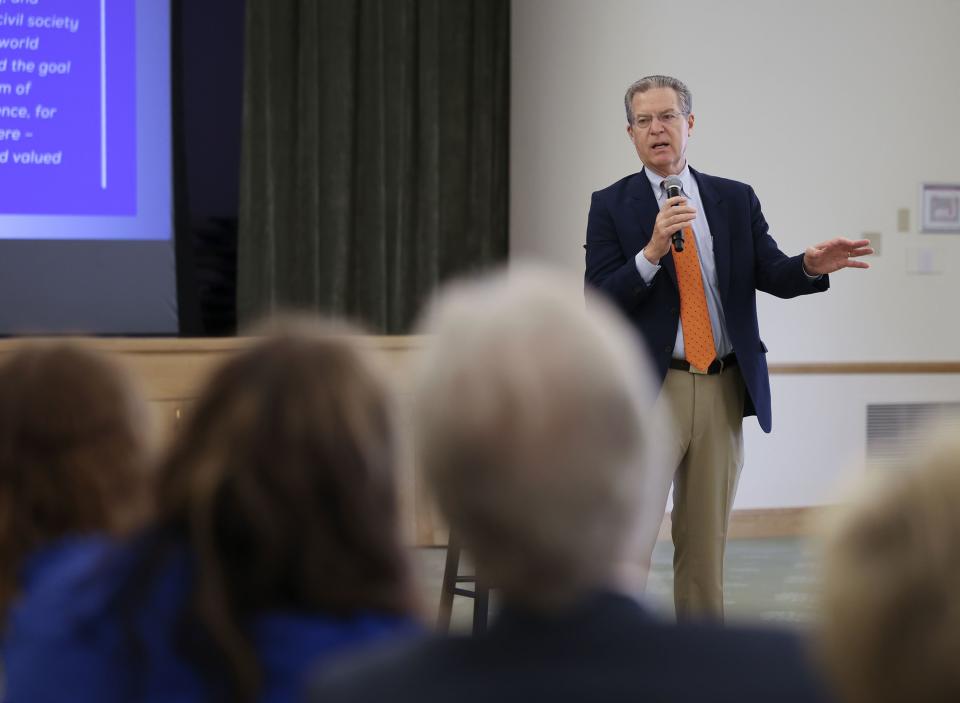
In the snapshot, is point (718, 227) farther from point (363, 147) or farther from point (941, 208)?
point (941, 208)

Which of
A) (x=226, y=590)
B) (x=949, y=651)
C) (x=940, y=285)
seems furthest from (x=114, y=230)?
(x=949, y=651)

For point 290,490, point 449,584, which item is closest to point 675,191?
point 449,584

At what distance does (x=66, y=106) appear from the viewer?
4641 mm

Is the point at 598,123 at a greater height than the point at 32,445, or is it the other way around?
the point at 598,123

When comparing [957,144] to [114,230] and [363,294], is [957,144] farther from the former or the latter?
[114,230]

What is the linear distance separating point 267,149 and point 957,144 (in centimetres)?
311

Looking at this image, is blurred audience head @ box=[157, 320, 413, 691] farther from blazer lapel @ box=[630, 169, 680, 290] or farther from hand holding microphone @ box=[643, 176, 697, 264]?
blazer lapel @ box=[630, 169, 680, 290]

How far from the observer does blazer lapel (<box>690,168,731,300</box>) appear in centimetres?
297

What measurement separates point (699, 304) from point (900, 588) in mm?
2375

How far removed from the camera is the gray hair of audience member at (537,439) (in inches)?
31.1

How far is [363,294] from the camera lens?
532 cm

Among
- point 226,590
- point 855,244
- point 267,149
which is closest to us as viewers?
point 226,590

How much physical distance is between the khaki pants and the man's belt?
13mm

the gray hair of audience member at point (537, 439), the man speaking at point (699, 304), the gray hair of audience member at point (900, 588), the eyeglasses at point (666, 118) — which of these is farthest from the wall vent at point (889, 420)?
the gray hair of audience member at point (900, 588)
